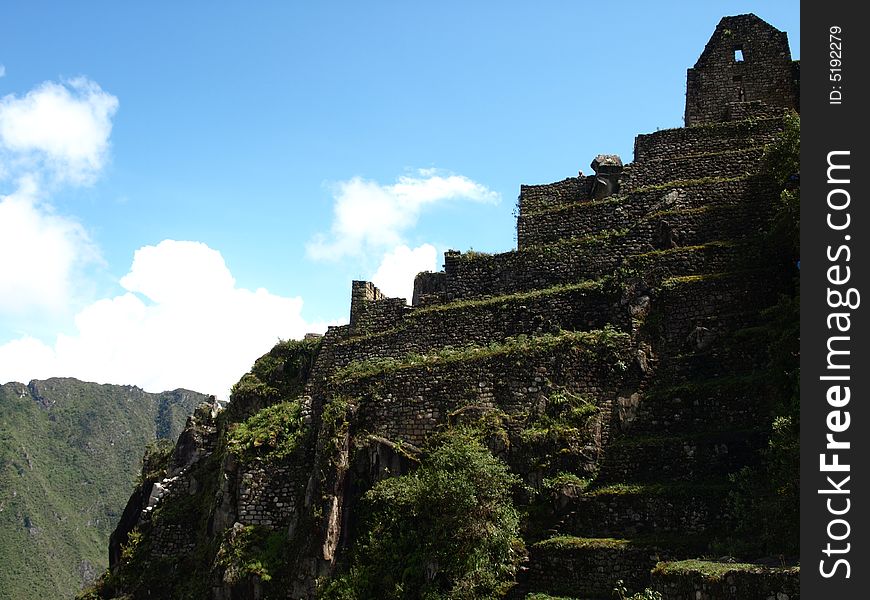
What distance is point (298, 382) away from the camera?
2597 cm

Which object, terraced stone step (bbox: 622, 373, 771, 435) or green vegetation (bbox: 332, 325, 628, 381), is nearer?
terraced stone step (bbox: 622, 373, 771, 435)

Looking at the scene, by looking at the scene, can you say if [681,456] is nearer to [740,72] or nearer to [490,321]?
[490,321]

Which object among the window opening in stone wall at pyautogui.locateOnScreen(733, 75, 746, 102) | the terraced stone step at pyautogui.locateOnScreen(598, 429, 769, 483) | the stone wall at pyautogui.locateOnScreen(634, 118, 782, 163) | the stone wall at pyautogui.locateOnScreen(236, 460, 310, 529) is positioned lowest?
the stone wall at pyautogui.locateOnScreen(236, 460, 310, 529)

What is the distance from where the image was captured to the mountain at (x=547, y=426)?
16.0 meters

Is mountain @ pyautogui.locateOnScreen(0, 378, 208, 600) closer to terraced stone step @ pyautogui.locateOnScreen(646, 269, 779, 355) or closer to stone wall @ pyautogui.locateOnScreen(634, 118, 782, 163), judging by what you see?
stone wall @ pyautogui.locateOnScreen(634, 118, 782, 163)

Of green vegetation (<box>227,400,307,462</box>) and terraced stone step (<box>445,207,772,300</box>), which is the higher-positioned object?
terraced stone step (<box>445,207,772,300</box>)

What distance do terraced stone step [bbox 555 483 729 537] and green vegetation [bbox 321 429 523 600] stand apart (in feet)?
4.63

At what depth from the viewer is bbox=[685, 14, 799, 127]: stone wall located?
95.3 feet

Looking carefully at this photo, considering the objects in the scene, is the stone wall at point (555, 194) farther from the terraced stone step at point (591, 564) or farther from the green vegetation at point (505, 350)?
the terraced stone step at point (591, 564)

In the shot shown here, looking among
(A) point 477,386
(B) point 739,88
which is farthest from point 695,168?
(A) point 477,386

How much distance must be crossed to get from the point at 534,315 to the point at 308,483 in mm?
7317

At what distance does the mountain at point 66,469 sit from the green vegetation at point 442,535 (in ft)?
200

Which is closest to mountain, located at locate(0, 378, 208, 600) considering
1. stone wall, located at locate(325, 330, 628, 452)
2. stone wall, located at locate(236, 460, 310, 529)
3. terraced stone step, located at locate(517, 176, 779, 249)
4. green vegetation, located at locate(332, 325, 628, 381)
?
stone wall, located at locate(236, 460, 310, 529)

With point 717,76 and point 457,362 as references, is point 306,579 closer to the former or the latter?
point 457,362
